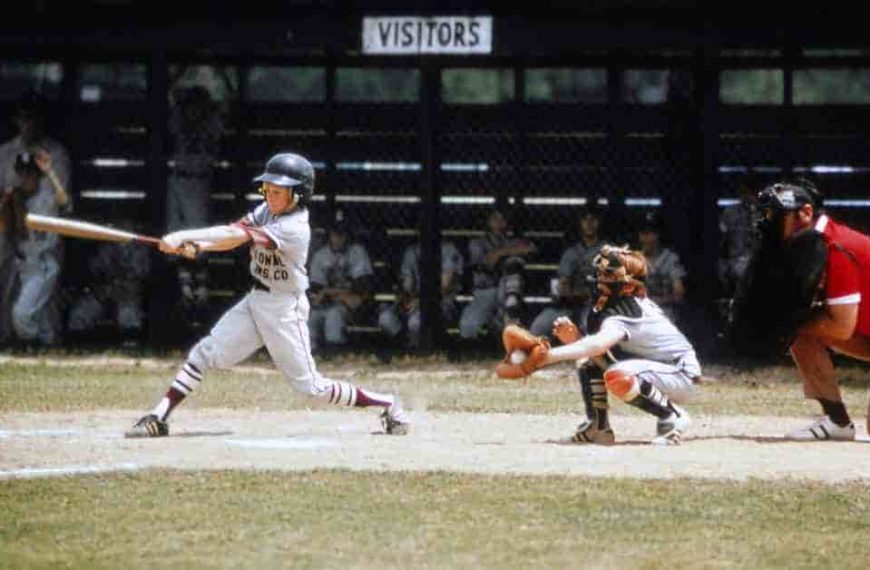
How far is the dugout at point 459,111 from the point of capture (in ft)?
55.9

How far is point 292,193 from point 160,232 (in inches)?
267

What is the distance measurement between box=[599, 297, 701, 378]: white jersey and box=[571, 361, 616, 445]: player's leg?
21 centimetres

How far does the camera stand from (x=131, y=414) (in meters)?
12.8

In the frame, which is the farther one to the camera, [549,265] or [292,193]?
[549,265]

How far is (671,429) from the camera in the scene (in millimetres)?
11070

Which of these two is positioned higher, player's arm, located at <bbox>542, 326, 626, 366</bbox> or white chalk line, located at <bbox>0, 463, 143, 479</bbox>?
player's arm, located at <bbox>542, 326, 626, 366</bbox>

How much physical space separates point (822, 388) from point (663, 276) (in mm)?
5093

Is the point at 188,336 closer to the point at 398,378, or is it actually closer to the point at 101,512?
the point at 398,378

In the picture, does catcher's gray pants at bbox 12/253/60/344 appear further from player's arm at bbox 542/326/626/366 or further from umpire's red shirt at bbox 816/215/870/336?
umpire's red shirt at bbox 816/215/870/336

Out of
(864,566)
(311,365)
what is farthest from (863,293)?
(864,566)

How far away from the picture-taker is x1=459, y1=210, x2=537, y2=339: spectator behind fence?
1753 centimetres

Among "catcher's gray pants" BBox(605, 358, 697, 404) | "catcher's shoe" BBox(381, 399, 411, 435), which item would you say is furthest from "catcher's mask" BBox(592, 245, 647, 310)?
"catcher's shoe" BBox(381, 399, 411, 435)

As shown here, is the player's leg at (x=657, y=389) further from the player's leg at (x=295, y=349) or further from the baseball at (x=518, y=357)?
Result: the player's leg at (x=295, y=349)

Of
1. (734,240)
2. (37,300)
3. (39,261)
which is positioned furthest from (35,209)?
(734,240)
